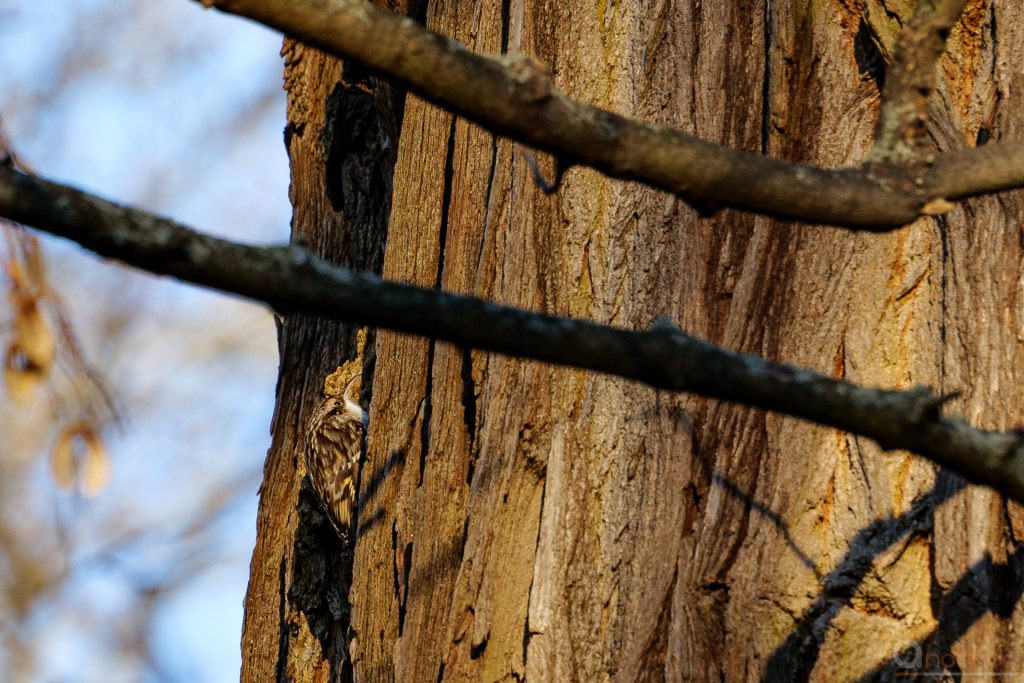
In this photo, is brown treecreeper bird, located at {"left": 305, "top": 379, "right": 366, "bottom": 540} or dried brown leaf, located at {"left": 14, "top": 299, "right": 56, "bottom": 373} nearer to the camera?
dried brown leaf, located at {"left": 14, "top": 299, "right": 56, "bottom": 373}

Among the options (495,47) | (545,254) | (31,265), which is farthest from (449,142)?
(31,265)

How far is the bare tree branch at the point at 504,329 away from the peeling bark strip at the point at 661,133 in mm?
238

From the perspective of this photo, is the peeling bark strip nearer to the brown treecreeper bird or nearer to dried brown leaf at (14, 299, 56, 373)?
dried brown leaf at (14, 299, 56, 373)

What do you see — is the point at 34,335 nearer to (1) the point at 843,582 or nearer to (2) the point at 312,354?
(1) the point at 843,582

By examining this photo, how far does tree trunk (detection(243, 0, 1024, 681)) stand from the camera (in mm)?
2557

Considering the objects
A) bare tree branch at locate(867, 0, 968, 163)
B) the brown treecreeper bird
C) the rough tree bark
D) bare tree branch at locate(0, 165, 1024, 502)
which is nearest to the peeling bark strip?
bare tree branch at locate(867, 0, 968, 163)

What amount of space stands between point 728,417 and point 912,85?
1127 mm

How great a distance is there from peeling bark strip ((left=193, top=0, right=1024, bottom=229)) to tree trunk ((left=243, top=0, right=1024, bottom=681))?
36.9 inches

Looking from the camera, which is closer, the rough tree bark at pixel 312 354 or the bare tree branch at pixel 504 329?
the bare tree branch at pixel 504 329

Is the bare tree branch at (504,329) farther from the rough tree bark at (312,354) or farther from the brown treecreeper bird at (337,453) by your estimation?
the brown treecreeper bird at (337,453)

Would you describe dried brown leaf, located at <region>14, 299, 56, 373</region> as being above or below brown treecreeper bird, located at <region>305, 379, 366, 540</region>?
below

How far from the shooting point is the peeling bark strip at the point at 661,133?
150 cm

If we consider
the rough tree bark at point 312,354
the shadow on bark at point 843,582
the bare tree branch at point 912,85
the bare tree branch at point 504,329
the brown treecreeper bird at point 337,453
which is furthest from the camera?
the brown treecreeper bird at point 337,453

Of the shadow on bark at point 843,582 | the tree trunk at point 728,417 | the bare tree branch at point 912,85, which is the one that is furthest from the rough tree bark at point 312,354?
the bare tree branch at point 912,85
